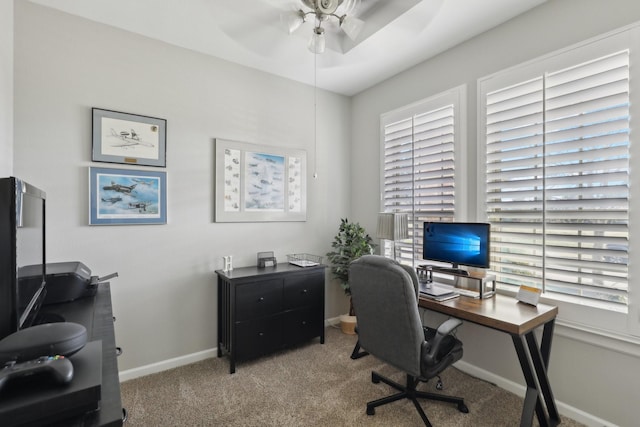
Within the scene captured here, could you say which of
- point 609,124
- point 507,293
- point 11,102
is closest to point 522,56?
point 609,124

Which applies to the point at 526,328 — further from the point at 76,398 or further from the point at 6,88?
the point at 6,88

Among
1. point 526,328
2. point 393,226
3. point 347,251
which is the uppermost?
point 393,226

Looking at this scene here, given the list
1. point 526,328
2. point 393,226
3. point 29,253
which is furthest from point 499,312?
point 29,253

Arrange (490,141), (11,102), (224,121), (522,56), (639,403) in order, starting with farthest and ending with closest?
(224,121) → (490,141) → (522,56) → (11,102) → (639,403)

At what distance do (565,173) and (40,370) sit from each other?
8.79 ft

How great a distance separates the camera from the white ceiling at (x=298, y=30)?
2.23 m

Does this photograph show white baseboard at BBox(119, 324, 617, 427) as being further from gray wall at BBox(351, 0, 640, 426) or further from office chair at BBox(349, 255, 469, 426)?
office chair at BBox(349, 255, 469, 426)

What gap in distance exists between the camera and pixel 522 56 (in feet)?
7.57

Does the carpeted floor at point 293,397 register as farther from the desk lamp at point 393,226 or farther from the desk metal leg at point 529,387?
the desk lamp at point 393,226

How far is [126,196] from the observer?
2488mm

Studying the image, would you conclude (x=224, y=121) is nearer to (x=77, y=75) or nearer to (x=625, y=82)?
(x=77, y=75)

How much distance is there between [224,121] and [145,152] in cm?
77

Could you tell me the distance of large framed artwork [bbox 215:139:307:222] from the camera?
2965 mm

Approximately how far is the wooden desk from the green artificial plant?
3.80ft
